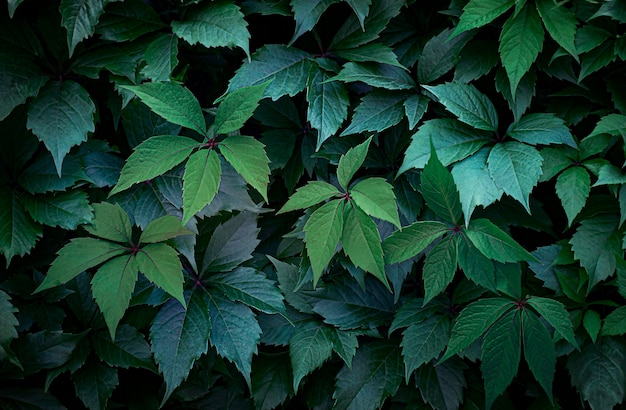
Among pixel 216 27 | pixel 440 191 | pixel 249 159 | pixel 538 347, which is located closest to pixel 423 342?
pixel 538 347

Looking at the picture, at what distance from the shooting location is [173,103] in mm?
1202

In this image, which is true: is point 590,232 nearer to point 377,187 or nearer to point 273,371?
point 377,187

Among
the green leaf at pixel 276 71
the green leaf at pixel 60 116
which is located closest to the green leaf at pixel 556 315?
the green leaf at pixel 276 71

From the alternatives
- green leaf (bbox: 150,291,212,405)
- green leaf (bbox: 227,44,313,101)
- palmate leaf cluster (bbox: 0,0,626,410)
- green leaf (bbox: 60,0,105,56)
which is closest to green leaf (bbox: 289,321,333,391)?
palmate leaf cluster (bbox: 0,0,626,410)

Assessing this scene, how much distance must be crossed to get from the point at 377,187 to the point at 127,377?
0.87m

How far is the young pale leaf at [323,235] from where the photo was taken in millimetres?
1184

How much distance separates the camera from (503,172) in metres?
1.24

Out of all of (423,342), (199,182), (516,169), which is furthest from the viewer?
(423,342)

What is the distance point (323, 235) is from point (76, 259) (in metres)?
0.53

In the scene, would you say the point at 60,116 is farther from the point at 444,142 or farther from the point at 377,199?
the point at 444,142

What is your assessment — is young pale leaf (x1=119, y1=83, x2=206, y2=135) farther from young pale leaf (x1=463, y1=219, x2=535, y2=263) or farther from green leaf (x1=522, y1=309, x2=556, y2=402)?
green leaf (x1=522, y1=309, x2=556, y2=402)

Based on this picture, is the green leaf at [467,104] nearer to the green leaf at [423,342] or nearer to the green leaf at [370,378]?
the green leaf at [423,342]

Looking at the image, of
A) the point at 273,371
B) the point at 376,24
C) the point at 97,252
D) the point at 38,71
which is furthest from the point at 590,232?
the point at 38,71

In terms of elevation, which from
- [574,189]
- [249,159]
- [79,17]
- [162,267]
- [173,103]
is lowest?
[574,189]
